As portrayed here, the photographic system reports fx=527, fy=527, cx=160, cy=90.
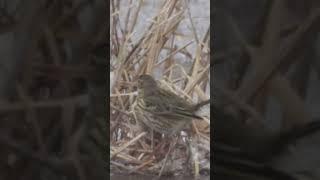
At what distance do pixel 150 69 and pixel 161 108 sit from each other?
3.8 inches

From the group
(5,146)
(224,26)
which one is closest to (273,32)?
(224,26)

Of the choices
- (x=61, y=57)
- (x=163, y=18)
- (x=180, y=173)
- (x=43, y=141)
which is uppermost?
(x=163, y=18)

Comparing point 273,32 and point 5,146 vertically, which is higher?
point 273,32

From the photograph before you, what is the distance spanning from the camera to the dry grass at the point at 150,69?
1.25 m

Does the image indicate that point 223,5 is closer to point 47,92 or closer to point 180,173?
point 47,92

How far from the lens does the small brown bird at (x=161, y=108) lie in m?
1.24

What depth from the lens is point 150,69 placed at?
1.25 meters

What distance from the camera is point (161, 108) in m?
1.26

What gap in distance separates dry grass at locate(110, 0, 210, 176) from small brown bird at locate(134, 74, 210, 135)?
0.02 meters

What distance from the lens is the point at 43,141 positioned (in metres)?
1.05

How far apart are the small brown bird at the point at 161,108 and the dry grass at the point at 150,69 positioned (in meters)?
0.02

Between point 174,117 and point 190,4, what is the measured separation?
0.27 metres

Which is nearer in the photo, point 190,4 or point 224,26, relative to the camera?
point 224,26

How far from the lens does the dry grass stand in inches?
49.1
